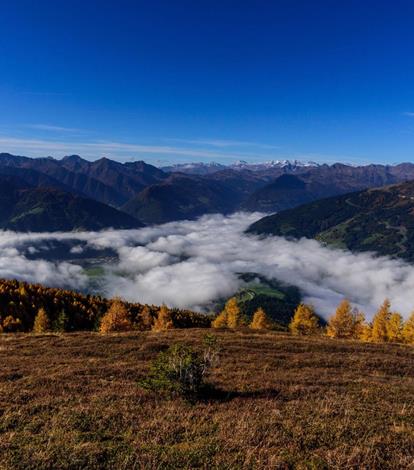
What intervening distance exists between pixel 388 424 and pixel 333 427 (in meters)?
2.98

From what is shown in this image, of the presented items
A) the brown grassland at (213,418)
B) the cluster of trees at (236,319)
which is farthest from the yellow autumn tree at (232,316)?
the brown grassland at (213,418)

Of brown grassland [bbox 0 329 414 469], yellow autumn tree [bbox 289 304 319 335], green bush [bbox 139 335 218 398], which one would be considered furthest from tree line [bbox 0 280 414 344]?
green bush [bbox 139 335 218 398]

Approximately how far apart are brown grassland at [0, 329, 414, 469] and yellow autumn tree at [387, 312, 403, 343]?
7424cm

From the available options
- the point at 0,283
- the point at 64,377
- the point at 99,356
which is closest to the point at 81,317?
the point at 0,283

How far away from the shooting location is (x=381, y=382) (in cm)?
2603

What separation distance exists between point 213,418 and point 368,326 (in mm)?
105222

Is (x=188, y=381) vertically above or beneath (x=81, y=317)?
above

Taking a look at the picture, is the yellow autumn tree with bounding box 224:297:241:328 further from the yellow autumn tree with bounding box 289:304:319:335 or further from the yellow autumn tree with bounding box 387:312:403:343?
the yellow autumn tree with bounding box 387:312:403:343

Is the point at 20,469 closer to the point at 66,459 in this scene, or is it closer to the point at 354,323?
the point at 66,459

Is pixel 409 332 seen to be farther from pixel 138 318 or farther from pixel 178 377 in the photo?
pixel 178 377

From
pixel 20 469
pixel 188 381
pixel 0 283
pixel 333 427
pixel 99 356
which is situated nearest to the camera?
pixel 20 469

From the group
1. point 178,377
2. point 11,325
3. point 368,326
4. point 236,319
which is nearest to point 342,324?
point 368,326

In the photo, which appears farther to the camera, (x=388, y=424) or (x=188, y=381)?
(x=188, y=381)

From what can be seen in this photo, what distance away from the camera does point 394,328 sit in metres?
97.8
